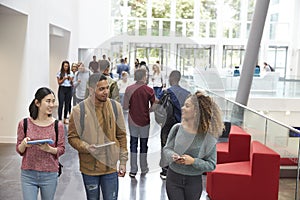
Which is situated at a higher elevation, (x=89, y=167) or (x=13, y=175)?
(x=89, y=167)

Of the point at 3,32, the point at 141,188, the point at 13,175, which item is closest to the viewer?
the point at 141,188

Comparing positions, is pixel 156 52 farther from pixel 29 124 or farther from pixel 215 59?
pixel 215 59

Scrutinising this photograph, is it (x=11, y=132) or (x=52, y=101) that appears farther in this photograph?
(x=11, y=132)

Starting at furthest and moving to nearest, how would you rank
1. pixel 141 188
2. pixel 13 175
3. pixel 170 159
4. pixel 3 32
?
pixel 3 32 < pixel 13 175 < pixel 141 188 < pixel 170 159

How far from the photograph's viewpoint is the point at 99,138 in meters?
2.95

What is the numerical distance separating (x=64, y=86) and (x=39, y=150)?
6027mm

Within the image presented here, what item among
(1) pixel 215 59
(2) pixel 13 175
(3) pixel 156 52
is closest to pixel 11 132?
(2) pixel 13 175

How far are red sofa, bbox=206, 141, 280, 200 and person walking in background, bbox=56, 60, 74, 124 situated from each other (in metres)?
4.93

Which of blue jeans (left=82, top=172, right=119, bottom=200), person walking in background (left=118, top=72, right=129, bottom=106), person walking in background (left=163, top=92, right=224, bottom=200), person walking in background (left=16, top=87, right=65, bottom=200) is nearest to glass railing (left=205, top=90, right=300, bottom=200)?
person walking in background (left=118, top=72, right=129, bottom=106)

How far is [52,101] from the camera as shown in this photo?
320 cm

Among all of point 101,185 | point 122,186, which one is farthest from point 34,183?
point 122,186

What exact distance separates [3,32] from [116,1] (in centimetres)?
1173

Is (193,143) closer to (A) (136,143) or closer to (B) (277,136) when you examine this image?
(A) (136,143)

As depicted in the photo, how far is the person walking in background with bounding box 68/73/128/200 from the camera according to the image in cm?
293
